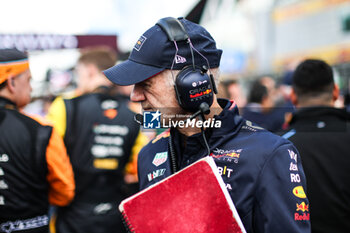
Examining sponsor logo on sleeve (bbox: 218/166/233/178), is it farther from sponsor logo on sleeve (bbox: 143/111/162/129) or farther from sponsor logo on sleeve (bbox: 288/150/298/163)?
sponsor logo on sleeve (bbox: 143/111/162/129)

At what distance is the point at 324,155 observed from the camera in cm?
202

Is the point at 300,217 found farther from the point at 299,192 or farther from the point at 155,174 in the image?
the point at 155,174

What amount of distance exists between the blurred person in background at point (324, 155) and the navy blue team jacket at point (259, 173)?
82 cm

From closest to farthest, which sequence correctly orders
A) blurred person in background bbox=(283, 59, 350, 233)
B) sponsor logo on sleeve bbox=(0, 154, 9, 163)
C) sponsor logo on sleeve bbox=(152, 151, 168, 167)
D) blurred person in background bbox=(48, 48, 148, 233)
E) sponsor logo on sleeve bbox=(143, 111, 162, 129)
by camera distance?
sponsor logo on sleeve bbox=(143, 111, 162, 129) → sponsor logo on sleeve bbox=(152, 151, 168, 167) → blurred person in background bbox=(283, 59, 350, 233) → sponsor logo on sleeve bbox=(0, 154, 9, 163) → blurred person in background bbox=(48, 48, 148, 233)

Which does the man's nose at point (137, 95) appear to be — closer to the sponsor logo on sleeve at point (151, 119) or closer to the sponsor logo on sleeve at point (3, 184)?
the sponsor logo on sleeve at point (151, 119)

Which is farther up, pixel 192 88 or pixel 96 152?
pixel 192 88

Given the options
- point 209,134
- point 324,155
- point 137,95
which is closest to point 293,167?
point 209,134

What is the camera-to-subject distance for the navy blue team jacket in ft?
3.80

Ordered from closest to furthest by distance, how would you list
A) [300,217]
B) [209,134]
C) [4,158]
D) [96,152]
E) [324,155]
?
[300,217] < [209,134] < [324,155] < [4,158] < [96,152]

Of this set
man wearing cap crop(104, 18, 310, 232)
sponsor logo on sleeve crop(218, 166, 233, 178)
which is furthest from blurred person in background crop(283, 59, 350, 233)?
sponsor logo on sleeve crop(218, 166, 233, 178)

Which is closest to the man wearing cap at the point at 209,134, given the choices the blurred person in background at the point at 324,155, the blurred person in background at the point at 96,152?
the blurred person in background at the point at 324,155

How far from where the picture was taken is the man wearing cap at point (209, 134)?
3.87ft

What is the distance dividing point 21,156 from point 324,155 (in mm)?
1995

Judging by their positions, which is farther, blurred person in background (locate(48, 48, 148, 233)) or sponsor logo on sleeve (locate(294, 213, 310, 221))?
blurred person in background (locate(48, 48, 148, 233))
